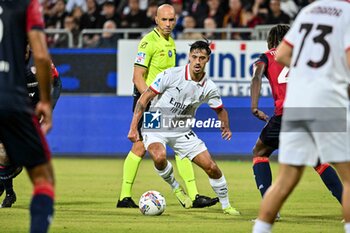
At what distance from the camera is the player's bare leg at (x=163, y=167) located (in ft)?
36.0

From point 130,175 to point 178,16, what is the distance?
9670 mm

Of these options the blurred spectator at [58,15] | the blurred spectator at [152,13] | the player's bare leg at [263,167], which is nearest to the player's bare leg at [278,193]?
the player's bare leg at [263,167]

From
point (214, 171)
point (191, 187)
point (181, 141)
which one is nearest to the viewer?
point (214, 171)

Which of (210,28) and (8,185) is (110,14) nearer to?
(210,28)

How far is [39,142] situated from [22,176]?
9.48m

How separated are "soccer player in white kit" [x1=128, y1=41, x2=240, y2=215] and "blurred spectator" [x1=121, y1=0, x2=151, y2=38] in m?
9.86

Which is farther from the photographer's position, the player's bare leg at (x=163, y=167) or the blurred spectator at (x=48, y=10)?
the blurred spectator at (x=48, y=10)

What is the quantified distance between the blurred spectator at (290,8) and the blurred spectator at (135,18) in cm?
292

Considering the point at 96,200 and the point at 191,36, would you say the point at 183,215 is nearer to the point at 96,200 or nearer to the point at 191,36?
the point at 96,200

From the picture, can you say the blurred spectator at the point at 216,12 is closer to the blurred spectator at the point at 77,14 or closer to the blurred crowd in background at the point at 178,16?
the blurred crowd in background at the point at 178,16

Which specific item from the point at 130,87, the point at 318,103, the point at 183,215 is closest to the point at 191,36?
the point at 130,87

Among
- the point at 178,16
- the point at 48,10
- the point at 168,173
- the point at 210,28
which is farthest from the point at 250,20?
the point at 168,173

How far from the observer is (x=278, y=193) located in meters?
7.00

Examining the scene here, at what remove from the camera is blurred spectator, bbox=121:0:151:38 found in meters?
21.1
